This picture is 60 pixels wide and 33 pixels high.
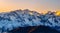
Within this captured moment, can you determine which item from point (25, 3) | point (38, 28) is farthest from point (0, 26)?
point (25, 3)

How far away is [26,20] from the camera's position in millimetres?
1350

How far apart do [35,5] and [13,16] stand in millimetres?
397

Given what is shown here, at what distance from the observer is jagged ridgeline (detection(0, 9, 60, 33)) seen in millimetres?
1271

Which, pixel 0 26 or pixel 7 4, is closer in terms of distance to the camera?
pixel 0 26

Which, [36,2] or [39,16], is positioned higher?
[36,2]

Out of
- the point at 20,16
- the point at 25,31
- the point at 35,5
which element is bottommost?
the point at 25,31

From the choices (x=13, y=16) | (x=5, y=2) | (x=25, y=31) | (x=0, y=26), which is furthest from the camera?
(x=5, y=2)

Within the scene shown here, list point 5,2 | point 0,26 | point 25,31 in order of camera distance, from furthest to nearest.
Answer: point 5,2 → point 0,26 → point 25,31

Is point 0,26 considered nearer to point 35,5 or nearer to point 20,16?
point 20,16

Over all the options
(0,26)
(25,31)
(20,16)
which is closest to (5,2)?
(20,16)

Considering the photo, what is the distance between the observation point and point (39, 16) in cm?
144

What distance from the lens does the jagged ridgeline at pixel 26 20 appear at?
4.17 ft

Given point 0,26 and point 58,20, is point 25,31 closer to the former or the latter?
point 0,26

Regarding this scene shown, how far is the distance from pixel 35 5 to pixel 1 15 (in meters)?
0.49
